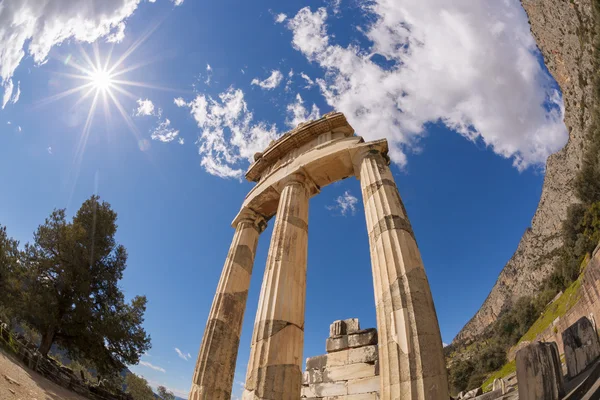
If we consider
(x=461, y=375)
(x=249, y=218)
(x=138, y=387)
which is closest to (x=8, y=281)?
(x=249, y=218)

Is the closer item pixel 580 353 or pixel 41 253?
pixel 580 353

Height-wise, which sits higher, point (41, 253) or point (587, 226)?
point (587, 226)

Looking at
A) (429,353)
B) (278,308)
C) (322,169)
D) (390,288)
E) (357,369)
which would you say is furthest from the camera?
(322,169)

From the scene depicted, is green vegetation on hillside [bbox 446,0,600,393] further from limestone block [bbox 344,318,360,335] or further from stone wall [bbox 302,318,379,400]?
stone wall [bbox 302,318,379,400]

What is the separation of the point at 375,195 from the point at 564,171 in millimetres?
79090

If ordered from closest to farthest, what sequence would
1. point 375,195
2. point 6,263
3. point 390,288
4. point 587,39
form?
point 390,288 → point 375,195 → point 6,263 → point 587,39

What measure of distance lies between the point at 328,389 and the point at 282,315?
4.09m

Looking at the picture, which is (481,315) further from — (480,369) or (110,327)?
(110,327)

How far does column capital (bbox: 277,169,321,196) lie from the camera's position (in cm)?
1113

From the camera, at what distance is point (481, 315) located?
3504 inches

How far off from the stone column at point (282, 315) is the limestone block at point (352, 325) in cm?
333

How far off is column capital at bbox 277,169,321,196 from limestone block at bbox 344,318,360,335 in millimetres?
4591

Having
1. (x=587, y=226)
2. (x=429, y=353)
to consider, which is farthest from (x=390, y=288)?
(x=587, y=226)

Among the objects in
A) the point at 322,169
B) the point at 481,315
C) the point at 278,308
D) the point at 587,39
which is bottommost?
the point at 278,308
